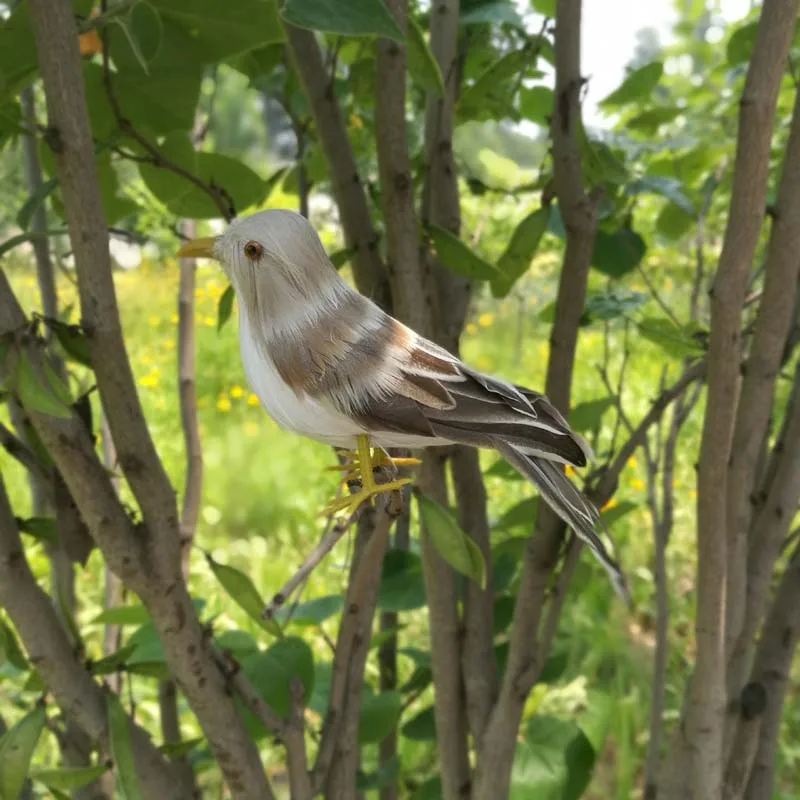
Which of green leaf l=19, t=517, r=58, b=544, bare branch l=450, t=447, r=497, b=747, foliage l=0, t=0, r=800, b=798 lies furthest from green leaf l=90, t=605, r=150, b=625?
bare branch l=450, t=447, r=497, b=747

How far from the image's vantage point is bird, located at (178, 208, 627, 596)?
34 centimetres

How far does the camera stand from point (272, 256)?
1.12 ft

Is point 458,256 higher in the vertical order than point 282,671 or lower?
higher

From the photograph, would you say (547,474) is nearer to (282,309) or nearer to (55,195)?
(282,309)

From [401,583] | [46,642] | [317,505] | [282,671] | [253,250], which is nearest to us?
[253,250]

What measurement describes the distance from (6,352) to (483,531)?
395 mm

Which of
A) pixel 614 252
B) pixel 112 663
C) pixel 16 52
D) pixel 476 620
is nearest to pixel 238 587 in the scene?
pixel 112 663

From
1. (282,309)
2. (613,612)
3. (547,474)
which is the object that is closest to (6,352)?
(282,309)

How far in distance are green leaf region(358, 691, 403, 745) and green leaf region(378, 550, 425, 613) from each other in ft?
0.25

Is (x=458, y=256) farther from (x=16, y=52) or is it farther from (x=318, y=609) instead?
(x=318, y=609)

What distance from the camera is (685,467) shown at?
206 cm

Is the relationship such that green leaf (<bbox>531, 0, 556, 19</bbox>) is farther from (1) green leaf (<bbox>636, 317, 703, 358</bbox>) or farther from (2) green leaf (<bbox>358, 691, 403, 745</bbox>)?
(2) green leaf (<bbox>358, 691, 403, 745</bbox>)

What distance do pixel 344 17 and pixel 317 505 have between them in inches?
63.5

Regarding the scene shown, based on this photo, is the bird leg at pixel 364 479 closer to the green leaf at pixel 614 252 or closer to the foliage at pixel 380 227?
the foliage at pixel 380 227
